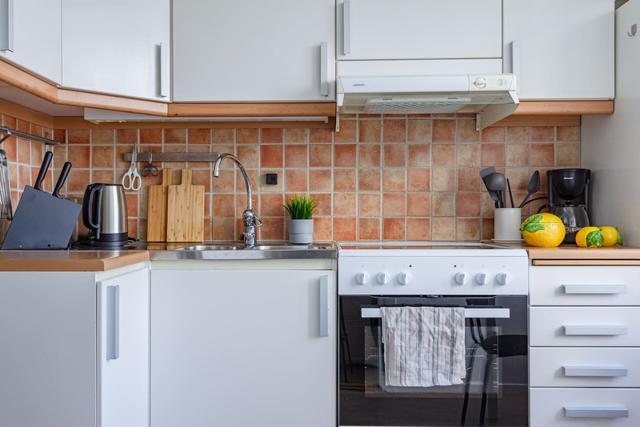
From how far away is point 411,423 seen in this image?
188 centimetres

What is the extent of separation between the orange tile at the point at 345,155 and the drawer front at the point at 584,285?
0.95 m

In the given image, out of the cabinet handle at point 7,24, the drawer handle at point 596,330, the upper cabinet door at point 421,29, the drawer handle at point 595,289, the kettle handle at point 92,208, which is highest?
the upper cabinet door at point 421,29

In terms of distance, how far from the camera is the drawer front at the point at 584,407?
72.1 inches

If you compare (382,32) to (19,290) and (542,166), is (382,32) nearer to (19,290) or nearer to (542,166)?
(542,166)

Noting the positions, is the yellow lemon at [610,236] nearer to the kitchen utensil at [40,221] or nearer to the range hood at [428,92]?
the range hood at [428,92]

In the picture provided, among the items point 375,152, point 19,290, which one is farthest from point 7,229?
point 375,152

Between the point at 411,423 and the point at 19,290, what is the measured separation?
1.36m

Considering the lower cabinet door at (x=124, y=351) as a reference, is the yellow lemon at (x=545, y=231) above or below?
above

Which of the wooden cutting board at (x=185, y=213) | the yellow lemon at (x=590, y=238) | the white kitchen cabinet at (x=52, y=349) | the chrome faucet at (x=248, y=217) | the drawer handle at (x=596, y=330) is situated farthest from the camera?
the wooden cutting board at (x=185, y=213)

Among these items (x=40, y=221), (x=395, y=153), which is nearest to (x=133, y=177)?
(x=40, y=221)

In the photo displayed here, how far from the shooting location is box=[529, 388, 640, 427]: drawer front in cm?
183

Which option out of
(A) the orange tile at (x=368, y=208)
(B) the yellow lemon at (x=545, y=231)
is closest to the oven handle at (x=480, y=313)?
(B) the yellow lemon at (x=545, y=231)

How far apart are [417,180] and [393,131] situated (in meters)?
0.26

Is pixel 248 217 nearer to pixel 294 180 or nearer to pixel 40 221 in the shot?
pixel 294 180
